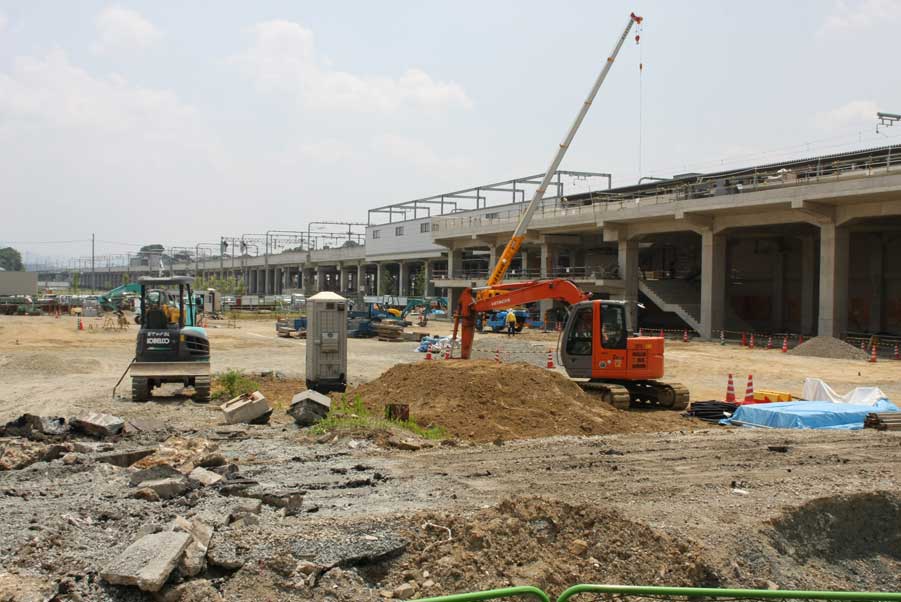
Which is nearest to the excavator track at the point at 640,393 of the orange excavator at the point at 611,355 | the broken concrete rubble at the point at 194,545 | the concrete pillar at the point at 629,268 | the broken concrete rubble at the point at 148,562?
the orange excavator at the point at 611,355

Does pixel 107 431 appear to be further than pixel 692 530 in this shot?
Yes

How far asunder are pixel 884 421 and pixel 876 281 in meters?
35.1

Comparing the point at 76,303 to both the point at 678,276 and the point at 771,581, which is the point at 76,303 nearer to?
the point at 678,276

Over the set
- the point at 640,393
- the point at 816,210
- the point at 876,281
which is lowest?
the point at 640,393

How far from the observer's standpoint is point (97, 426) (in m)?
12.4

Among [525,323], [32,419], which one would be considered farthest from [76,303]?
[32,419]

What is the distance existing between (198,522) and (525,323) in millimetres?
47113

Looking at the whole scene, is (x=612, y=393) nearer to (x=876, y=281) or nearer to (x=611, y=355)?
(x=611, y=355)

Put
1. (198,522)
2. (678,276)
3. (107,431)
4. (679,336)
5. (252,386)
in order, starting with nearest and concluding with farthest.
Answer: (198,522) < (107,431) < (252,386) < (679,336) < (678,276)

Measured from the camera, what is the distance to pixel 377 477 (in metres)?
9.90

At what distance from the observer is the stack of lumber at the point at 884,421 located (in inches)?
594

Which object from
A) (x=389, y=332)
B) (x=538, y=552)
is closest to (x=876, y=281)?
(x=389, y=332)

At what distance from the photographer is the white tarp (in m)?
17.4

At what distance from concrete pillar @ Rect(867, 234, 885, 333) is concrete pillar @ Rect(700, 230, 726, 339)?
364 inches
